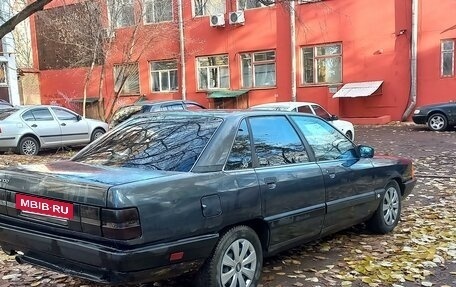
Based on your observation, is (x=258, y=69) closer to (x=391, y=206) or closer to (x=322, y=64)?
(x=322, y=64)

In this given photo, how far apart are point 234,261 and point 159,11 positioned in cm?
2202

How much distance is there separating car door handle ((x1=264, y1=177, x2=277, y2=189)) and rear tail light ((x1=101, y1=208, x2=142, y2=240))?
4.12 ft

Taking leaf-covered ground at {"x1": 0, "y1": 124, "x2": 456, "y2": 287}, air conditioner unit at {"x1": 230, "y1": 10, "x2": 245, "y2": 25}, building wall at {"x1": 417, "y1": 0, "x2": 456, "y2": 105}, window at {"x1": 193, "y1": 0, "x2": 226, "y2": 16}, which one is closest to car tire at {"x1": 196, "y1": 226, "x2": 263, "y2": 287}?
leaf-covered ground at {"x1": 0, "y1": 124, "x2": 456, "y2": 287}

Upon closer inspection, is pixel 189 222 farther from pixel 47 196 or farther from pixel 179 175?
pixel 47 196

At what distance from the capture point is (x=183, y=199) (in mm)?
3379

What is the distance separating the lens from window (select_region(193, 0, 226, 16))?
23672 mm

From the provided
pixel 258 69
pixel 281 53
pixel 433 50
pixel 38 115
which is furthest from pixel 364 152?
pixel 258 69

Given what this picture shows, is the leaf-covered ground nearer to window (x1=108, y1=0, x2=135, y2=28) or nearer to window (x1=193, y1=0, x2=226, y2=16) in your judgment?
window (x1=108, y1=0, x2=135, y2=28)

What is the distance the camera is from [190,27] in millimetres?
24312

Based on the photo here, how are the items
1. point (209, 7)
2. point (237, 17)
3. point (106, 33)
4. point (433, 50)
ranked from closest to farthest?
point (433, 50)
point (106, 33)
point (237, 17)
point (209, 7)

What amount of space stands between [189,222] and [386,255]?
2.42 metres

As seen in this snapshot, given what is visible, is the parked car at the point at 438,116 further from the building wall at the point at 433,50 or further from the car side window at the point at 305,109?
the car side window at the point at 305,109

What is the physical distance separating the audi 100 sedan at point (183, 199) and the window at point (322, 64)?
17090mm

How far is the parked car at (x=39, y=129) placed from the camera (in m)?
12.8
